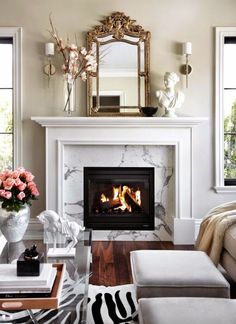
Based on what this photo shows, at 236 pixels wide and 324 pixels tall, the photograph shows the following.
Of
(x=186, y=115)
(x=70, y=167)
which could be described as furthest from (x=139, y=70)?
(x=70, y=167)

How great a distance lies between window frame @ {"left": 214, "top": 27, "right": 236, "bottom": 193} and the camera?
4.66 m

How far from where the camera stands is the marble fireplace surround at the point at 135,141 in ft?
14.8

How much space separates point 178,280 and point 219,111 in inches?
112

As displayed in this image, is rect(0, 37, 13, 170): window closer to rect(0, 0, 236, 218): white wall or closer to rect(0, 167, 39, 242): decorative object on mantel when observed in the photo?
rect(0, 0, 236, 218): white wall

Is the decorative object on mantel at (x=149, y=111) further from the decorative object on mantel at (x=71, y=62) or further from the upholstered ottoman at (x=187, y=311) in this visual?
the upholstered ottoman at (x=187, y=311)

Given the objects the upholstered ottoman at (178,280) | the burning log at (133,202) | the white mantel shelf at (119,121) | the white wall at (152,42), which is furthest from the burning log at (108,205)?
the upholstered ottoman at (178,280)

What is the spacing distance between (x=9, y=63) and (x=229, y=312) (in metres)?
3.85

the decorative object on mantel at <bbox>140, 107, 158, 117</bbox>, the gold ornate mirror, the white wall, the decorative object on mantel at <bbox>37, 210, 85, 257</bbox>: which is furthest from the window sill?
the decorative object on mantel at <bbox>37, 210, 85, 257</bbox>

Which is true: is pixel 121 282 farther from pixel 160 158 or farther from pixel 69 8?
pixel 69 8

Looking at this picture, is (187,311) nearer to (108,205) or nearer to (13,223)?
(13,223)

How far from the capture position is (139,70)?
465 cm

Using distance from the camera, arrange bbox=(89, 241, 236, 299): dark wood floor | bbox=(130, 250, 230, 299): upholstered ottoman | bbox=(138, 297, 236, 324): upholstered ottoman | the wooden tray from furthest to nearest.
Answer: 1. bbox=(89, 241, 236, 299): dark wood floor
2. bbox=(130, 250, 230, 299): upholstered ottoman
3. the wooden tray
4. bbox=(138, 297, 236, 324): upholstered ottoman

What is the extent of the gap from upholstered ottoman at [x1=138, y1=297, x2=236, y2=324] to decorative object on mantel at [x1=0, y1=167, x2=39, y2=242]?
1200 mm

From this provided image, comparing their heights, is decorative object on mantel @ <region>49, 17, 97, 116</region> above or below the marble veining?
above
